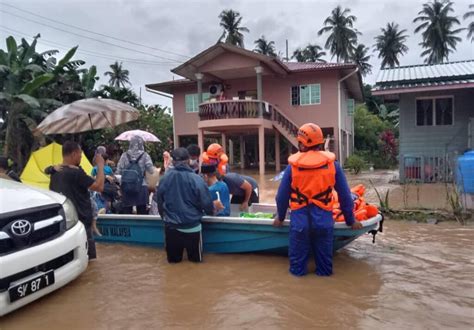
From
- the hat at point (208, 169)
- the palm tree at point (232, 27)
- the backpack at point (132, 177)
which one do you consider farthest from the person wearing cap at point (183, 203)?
the palm tree at point (232, 27)

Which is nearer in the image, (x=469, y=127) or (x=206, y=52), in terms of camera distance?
(x=469, y=127)

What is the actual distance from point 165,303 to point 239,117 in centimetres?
1553

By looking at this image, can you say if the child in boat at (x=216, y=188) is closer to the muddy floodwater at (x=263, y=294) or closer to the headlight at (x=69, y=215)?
the muddy floodwater at (x=263, y=294)

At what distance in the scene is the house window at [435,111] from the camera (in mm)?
13875

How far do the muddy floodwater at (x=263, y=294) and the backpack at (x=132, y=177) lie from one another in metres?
1.00

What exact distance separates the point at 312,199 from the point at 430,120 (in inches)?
454

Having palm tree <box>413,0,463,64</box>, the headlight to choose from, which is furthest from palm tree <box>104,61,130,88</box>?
the headlight

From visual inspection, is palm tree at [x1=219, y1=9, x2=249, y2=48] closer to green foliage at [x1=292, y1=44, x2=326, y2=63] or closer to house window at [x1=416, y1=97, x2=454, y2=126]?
green foliage at [x1=292, y1=44, x2=326, y2=63]

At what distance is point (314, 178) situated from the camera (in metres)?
4.32

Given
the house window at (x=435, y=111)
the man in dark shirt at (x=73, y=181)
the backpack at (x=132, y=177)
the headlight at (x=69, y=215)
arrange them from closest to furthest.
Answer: the headlight at (x=69, y=215)
the man in dark shirt at (x=73, y=181)
the backpack at (x=132, y=177)
the house window at (x=435, y=111)

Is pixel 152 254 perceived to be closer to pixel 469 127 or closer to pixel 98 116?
pixel 98 116

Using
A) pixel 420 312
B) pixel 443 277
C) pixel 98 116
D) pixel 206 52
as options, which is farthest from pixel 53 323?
pixel 206 52

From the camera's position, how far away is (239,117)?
62.6 ft

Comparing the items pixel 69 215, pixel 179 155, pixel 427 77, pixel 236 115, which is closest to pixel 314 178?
pixel 179 155
